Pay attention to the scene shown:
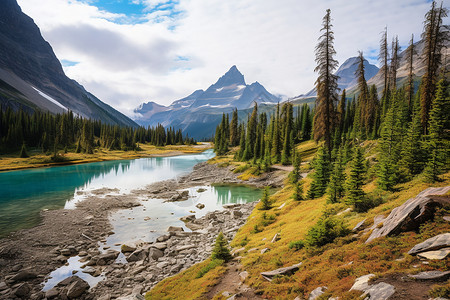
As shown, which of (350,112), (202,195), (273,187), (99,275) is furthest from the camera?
(350,112)

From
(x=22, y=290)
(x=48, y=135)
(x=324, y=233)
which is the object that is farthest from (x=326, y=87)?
(x=48, y=135)

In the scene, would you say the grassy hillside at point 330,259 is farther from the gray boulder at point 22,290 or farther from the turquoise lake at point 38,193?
the turquoise lake at point 38,193

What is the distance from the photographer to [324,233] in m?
12.0

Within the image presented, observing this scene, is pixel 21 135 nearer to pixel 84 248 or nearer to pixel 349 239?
pixel 84 248

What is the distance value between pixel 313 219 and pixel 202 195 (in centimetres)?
2796

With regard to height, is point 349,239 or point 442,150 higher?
point 442,150

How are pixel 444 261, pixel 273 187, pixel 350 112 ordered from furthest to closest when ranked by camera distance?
pixel 350 112
pixel 273 187
pixel 444 261

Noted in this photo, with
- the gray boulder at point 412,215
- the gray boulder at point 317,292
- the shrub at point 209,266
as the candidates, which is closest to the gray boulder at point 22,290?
the shrub at point 209,266

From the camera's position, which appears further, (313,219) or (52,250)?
(52,250)

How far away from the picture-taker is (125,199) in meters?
38.3

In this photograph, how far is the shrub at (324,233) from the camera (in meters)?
12.0

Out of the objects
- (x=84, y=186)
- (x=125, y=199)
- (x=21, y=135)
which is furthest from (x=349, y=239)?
(x=21, y=135)

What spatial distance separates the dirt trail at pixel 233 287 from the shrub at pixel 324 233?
4326mm

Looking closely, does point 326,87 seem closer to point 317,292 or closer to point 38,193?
point 317,292
